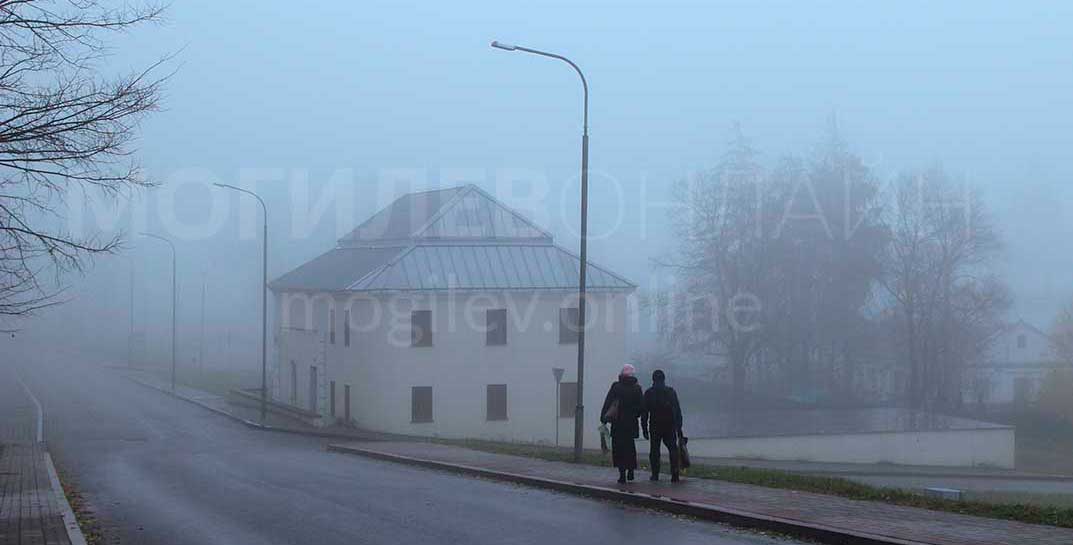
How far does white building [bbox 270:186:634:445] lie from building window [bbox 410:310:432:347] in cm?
4

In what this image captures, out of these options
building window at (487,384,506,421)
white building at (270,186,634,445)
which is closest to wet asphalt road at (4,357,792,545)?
white building at (270,186,634,445)

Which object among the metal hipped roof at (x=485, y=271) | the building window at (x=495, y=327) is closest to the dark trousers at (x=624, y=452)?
the metal hipped roof at (x=485, y=271)

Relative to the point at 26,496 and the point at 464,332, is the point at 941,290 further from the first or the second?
the point at 26,496

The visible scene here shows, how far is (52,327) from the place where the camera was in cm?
13700

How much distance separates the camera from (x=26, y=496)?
16547 mm

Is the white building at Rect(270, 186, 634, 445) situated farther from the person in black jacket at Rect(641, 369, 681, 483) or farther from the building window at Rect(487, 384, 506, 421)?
the person in black jacket at Rect(641, 369, 681, 483)

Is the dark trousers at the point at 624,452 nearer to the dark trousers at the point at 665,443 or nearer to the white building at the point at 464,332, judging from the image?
the dark trousers at the point at 665,443

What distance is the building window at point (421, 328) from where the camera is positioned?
42688 mm

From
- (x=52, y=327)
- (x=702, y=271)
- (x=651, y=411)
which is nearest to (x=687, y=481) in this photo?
(x=651, y=411)

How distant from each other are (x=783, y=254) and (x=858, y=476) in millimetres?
26538

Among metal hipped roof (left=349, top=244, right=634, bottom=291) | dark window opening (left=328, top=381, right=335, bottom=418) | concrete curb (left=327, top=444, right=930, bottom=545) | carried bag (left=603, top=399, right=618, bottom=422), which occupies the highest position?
metal hipped roof (left=349, top=244, right=634, bottom=291)

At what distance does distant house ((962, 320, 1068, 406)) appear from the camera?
57500mm

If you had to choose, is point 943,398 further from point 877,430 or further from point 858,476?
point 858,476

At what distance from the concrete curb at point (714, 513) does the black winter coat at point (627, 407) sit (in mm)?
866
